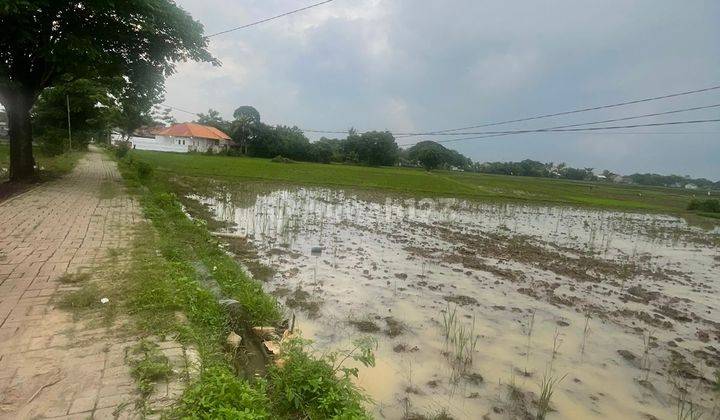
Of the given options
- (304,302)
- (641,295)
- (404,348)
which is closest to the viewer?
(404,348)

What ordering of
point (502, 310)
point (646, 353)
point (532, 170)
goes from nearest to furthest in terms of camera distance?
point (646, 353) < point (502, 310) < point (532, 170)

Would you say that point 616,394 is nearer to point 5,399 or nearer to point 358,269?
point 358,269

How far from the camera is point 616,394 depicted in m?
3.89

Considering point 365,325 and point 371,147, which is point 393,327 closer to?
point 365,325

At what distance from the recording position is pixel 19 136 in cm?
1228

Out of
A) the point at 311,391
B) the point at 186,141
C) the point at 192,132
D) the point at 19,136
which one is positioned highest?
the point at 192,132

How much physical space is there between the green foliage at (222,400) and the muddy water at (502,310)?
1.23 meters

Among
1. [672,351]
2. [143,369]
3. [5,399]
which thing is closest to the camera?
[5,399]

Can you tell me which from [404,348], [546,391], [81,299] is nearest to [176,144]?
[81,299]

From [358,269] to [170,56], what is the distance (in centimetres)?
1110

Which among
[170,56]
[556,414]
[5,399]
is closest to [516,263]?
[556,414]

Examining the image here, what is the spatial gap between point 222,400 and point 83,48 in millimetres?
11339

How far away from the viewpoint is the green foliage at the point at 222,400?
7.80 feet

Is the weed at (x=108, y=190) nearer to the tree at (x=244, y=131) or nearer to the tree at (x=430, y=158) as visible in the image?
the tree at (x=244, y=131)
